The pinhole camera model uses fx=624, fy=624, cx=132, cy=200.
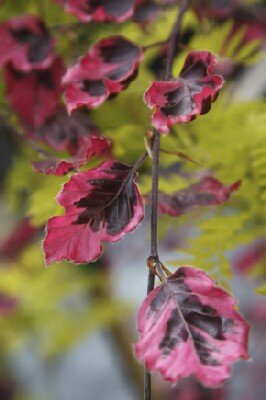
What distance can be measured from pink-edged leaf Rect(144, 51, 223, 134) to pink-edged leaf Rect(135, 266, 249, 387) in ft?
0.40

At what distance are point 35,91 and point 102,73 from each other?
0.19 meters

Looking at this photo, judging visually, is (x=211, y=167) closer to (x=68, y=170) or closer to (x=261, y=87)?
(x=68, y=170)

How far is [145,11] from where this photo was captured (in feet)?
2.49

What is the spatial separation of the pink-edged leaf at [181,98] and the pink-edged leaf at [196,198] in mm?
134

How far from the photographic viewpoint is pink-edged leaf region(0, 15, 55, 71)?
74 cm

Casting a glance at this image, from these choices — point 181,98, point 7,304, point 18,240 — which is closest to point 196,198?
point 181,98

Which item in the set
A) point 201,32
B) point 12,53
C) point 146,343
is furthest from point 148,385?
point 201,32

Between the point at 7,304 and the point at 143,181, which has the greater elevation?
the point at 143,181

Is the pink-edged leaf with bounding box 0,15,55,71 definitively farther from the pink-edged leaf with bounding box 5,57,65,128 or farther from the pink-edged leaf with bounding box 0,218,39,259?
the pink-edged leaf with bounding box 0,218,39,259

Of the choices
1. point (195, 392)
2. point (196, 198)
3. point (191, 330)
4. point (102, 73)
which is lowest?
point (195, 392)

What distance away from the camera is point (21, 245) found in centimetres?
151

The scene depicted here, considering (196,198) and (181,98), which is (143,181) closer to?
(196,198)

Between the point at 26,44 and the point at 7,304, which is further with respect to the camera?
the point at 7,304

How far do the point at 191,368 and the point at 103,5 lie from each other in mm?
443
